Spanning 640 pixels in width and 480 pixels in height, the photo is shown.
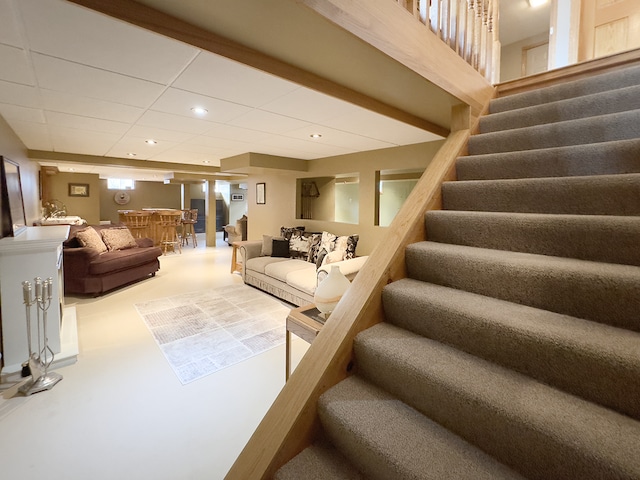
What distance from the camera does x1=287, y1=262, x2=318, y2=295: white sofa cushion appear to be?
3.68m

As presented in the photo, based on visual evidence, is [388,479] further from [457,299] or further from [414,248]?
[414,248]

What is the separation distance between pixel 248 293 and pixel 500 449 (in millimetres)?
4065

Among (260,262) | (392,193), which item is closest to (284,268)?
(260,262)

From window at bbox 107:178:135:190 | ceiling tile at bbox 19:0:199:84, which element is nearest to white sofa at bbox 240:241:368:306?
ceiling tile at bbox 19:0:199:84

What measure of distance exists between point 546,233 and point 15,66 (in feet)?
10.2

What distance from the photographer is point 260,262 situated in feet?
15.8

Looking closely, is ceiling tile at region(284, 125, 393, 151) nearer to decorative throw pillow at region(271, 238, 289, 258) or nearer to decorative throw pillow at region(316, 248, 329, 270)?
decorative throw pillow at region(316, 248, 329, 270)

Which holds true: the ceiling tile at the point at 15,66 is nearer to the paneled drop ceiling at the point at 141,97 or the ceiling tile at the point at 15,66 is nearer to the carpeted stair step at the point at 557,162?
the paneled drop ceiling at the point at 141,97

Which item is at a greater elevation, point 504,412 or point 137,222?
point 137,222

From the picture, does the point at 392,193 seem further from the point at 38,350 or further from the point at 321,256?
the point at 38,350

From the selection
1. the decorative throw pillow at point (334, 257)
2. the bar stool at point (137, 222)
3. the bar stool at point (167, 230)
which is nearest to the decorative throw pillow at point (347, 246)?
the decorative throw pillow at point (334, 257)

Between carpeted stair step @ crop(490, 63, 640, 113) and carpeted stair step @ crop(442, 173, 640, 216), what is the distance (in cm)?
98

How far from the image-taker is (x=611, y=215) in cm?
137

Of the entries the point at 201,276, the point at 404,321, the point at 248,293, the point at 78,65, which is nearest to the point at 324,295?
the point at 404,321
